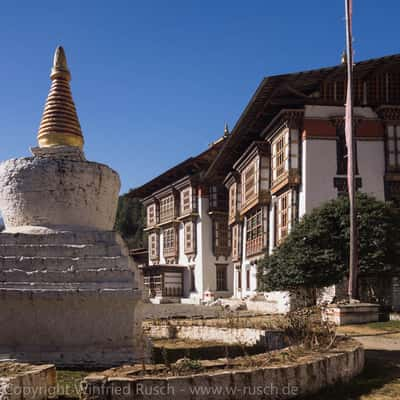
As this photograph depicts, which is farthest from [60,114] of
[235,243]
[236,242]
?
[235,243]

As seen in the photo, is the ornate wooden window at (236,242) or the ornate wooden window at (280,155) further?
the ornate wooden window at (236,242)

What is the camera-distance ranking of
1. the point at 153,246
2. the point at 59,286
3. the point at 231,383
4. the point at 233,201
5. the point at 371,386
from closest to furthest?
1. the point at 231,383
2. the point at 371,386
3. the point at 59,286
4. the point at 233,201
5. the point at 153,246

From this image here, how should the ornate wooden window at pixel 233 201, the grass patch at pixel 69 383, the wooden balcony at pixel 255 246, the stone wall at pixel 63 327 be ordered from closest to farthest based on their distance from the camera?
1. the grass patch at pixel 69 383
2. the stone wall at pixel 63 327
3. the wooden balcony at pixel 255 246
4. the ornate wooden window at pixel 233 201

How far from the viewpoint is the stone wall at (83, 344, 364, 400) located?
688 cm

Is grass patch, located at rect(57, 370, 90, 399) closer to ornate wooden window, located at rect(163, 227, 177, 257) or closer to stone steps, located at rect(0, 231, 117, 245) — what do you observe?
stone steps, located at rect(0, 231, 117, 245)

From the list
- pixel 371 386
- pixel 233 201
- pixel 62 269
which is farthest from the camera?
pixel 233 201

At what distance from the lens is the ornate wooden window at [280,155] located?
29.6m

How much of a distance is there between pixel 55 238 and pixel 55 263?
0.65 meters

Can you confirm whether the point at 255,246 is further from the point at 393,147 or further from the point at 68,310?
the point at 68,310

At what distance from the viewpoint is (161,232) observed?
55.1 m

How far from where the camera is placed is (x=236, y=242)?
140 feet

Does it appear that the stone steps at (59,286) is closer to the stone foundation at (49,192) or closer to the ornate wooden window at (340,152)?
the stone foundation at (49,192)

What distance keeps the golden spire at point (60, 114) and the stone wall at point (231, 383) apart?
7451 millimetres

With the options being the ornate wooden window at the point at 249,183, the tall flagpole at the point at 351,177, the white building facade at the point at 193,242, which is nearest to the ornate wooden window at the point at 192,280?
the white building facade at the point at 193,242
